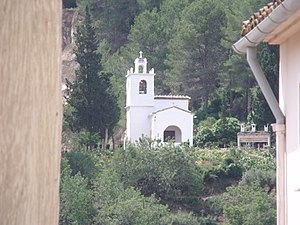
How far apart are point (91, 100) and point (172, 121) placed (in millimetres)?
3810

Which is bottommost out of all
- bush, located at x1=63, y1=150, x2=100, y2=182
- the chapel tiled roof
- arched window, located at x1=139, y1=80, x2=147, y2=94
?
the chapel tiled roof

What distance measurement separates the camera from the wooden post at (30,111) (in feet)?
3.02

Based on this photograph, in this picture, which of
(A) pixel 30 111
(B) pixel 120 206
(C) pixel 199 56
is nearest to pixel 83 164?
(B) pixel 120 206

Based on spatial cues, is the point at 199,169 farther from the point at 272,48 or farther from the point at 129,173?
the point at 272,48

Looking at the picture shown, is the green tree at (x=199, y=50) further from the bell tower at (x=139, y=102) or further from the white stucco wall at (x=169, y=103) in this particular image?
the bell tower at (x=139, y=102)

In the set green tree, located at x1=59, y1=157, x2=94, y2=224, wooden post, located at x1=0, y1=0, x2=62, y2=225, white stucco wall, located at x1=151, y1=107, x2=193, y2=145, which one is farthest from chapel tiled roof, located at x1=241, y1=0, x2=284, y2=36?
white stucco wall, located at x1=151, y1=107, x2=193, y2=145

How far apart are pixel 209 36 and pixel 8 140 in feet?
126

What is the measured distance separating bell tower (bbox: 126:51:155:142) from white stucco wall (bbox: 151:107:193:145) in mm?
769

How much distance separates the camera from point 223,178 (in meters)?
26.3

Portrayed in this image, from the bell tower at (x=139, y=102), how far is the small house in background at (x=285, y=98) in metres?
30.3

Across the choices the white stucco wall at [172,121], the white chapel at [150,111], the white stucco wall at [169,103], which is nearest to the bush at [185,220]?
the white stucco wall at [172,121]

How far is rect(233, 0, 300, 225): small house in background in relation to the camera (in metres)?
3.54

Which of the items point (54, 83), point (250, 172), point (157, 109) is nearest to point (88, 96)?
point (157, 109)

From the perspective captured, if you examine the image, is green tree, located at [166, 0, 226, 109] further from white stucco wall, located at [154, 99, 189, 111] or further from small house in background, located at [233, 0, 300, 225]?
small house in background, located at [233, 0, 300, 225]
